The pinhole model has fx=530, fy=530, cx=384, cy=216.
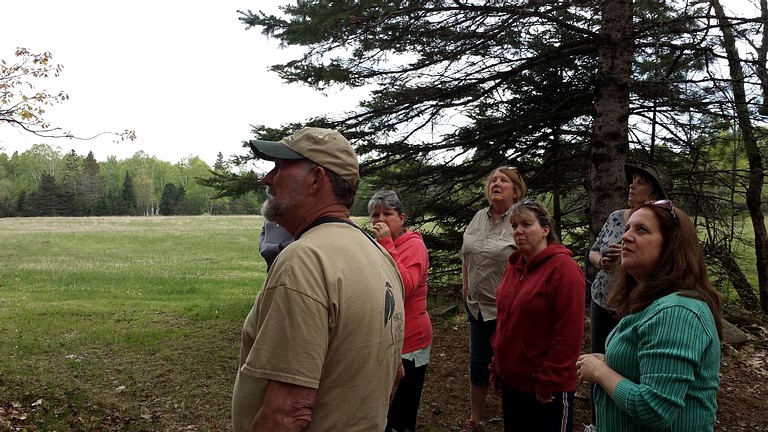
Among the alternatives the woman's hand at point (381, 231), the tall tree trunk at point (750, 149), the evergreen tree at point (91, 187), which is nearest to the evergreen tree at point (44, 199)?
the evergreen tree at point (91, 187)

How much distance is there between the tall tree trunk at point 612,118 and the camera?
17.3 feet

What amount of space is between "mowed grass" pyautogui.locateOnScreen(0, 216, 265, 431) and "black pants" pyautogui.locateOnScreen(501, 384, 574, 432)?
3018 millimetres

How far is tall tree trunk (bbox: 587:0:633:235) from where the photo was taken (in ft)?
17.3

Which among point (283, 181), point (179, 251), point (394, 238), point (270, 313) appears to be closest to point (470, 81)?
point (394, 238)

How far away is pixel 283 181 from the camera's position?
1.81m

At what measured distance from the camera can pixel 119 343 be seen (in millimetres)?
8258

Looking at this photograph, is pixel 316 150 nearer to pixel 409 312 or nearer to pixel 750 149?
pixel 409 312

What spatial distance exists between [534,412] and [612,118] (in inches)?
135

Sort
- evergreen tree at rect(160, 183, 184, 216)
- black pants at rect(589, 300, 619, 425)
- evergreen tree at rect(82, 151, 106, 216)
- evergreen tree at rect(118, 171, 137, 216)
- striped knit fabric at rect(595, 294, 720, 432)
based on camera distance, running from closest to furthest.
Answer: striped knit fabric at rect(595, 294, 720, 432)
black pants at rect(589, 300, 619, 425)
evergreen tree at rect(82, 151, 106, 216)
evergreen tree at rect(118, 171, 137, 216)
evergreen tree at rect(160, 183, 184, 216)

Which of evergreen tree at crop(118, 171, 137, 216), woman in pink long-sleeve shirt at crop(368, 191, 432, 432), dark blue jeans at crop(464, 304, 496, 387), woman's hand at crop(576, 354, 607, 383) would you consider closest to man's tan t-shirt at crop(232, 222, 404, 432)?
woman's hand at crop(576, 354, 607, 383)

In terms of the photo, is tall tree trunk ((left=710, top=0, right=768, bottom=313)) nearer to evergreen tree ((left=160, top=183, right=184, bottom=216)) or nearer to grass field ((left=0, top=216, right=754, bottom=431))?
grass field ((left=0, top=216, right=754, bottom=431))

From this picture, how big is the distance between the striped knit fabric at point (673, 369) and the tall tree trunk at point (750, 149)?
3.96 meters

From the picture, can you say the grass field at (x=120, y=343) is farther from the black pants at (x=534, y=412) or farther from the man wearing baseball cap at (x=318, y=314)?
the man wearing baseball cap at (x=318, y=314)

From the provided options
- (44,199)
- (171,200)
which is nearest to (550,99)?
(44,199)
